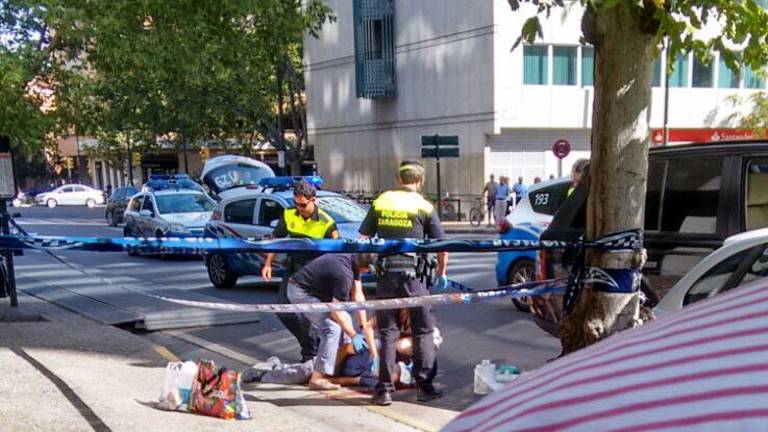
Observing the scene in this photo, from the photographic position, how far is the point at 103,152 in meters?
51.0

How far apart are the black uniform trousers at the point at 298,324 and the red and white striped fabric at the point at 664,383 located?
465cm

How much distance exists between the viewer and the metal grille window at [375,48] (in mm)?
30422

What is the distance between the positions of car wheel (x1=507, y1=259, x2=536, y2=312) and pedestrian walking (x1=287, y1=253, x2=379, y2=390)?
3.20 meters

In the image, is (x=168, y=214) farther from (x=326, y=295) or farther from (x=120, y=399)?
(x=120, y=399)

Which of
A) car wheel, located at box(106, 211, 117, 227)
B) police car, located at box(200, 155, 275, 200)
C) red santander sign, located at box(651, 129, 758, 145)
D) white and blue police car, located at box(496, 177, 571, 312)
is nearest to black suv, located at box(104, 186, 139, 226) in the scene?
car wheel, located at box(106, 211, 117, 227)

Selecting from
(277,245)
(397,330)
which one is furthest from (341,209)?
(277,245)

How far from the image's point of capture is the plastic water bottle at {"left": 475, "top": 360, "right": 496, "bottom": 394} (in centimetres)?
510

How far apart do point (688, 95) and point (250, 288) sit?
2525cm

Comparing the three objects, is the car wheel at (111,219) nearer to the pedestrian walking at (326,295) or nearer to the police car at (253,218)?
the police car at (253,218)

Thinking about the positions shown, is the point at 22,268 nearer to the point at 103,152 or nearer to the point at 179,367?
the point at 179,367

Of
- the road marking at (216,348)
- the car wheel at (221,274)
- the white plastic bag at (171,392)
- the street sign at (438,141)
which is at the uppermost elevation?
the street sign at (438,141)

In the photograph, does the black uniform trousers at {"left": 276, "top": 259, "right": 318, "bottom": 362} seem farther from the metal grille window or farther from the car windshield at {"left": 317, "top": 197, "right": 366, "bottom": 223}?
the metal grille window

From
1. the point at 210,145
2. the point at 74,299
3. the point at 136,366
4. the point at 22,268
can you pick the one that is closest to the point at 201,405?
the point at 136,366

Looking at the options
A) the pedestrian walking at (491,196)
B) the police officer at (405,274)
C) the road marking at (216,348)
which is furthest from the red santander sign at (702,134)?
the police officer at (405,274)
